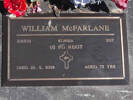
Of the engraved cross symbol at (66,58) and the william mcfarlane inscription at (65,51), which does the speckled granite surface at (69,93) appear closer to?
the william mcfarlane inscription at (65,51)

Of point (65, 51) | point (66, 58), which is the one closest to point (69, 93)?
point (66, 58)

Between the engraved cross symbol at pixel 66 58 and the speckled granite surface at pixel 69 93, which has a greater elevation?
the engraved cross symbol at pixel 66 58

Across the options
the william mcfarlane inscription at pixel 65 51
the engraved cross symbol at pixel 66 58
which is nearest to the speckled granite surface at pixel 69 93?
the william mcfarlane inscription at pixel 65 51

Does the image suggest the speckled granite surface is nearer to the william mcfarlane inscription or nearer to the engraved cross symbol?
the william mcfarlane inscription

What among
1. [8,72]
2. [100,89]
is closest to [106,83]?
[100,89]

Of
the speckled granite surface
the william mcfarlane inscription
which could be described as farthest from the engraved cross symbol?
the speckled granite surface

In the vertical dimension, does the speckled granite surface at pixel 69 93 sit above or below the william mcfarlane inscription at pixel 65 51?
below

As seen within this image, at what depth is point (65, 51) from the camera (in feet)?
16.3

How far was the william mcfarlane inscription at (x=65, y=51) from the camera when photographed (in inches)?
192

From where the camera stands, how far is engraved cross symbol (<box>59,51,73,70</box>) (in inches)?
194

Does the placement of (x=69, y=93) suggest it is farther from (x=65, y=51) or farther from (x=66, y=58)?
(x=65, y=51)

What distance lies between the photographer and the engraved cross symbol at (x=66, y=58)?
4930 millimetres

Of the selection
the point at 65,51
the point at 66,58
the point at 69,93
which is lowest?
the point at 69,93

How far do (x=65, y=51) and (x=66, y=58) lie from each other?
0.14 m
